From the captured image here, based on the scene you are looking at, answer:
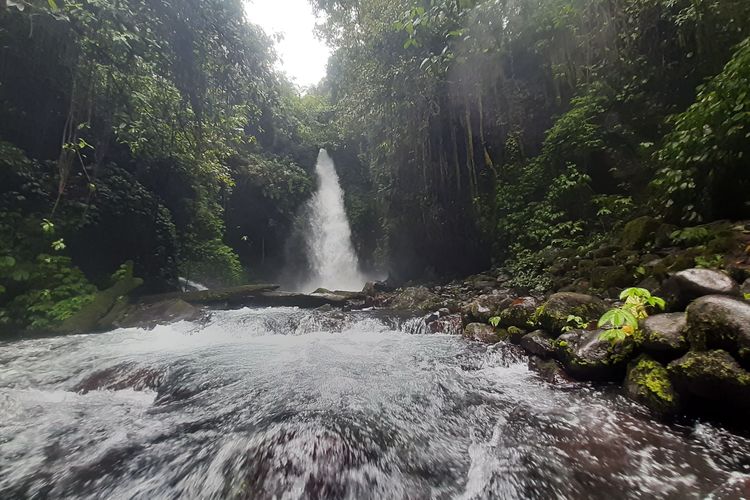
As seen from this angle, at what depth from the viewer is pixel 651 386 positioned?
2322mm

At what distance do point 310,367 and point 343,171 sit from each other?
686 inches

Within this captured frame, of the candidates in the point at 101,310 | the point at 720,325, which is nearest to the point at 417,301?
the point at 720,325

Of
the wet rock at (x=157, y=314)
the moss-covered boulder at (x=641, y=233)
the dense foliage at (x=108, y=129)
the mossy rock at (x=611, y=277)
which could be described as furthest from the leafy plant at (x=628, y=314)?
the wet rock at (x=157, y=314)

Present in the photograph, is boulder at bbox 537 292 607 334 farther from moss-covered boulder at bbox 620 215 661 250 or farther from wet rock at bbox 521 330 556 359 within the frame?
moss-covered boulder at bbox 620 215 661 250

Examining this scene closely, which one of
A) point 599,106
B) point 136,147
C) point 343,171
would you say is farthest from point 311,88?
point 599,106

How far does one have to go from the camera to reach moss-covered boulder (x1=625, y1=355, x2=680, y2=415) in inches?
86.1

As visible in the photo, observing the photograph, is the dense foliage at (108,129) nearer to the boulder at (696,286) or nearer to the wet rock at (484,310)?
the wet rock at (484,310)

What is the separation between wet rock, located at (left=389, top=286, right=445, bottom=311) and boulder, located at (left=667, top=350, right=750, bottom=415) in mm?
4917

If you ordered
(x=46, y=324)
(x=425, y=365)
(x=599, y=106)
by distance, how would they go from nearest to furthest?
(x=425, y=365) < (x=46, y=324) < (x=599, y=106)

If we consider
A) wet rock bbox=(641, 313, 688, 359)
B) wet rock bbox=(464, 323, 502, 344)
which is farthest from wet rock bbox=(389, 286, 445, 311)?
wet rock bbox=(641, 313, 688, 359)

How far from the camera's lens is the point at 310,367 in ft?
12.6

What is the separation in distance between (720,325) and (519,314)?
6.94ft

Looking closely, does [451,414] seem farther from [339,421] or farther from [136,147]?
[136,147]

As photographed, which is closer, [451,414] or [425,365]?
[451,414]
